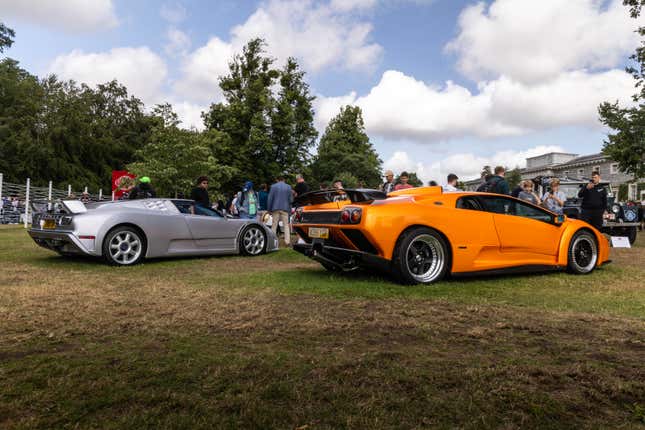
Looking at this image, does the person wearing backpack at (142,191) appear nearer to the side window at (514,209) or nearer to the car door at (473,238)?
the car door at (473,238)

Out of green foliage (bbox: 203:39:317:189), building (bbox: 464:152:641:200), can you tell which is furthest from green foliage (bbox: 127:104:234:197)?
building (bbox: 464:152:641:200)

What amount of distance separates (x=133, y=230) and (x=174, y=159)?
21300mm

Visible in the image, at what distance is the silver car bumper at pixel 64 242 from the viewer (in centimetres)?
716

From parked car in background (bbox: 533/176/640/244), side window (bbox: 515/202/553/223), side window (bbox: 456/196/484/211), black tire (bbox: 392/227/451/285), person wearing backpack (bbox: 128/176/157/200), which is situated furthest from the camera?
parked car in background (bbox: 533/176/640/244)

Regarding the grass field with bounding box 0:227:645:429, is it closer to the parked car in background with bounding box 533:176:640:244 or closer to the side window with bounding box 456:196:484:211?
the side window with bounding box 456:196:484:211

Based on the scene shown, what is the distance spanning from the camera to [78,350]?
310cm

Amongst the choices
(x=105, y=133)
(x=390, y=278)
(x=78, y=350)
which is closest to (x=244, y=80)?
(x=105, y=133)

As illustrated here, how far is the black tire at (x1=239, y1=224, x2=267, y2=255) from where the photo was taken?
923 cm

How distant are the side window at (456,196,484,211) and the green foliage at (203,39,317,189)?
27.4 metres

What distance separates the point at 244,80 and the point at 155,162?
1123cm

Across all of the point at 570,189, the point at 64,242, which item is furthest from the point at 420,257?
the point at 570,189

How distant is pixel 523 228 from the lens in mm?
6539

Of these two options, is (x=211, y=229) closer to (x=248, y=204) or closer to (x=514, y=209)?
(x=248, y=204)

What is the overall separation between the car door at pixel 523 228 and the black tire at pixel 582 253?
316 mm
